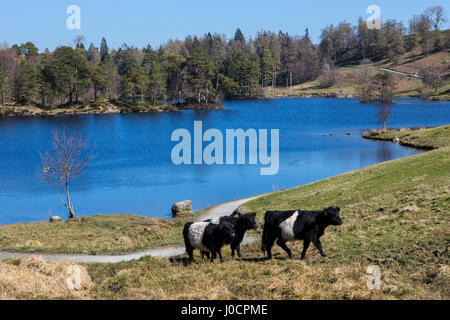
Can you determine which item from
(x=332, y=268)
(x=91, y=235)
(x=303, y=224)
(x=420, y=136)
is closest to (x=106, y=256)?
(x=91, y=235)

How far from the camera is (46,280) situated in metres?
12.7

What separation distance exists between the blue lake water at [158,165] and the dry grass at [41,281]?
23.6m

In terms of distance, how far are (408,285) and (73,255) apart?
14.6 m

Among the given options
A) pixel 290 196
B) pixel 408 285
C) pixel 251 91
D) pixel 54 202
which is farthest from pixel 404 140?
pixel 251 91

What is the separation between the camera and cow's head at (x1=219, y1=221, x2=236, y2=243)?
15.5 metres

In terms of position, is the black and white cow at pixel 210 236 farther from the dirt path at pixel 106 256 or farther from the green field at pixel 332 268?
the dirt path at pixel 106 256

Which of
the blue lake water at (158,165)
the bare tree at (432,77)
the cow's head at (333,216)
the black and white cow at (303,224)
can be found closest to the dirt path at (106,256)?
the black and white cow at (303,224)

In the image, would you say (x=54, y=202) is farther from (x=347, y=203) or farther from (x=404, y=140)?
(x=404, y=140)

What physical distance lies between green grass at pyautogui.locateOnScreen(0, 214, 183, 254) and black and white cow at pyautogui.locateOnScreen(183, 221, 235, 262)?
6496 mm

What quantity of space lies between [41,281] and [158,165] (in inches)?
1827

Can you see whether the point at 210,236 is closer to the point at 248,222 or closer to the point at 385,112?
the point at 248,222

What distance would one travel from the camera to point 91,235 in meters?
26.2

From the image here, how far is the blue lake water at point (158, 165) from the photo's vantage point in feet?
137

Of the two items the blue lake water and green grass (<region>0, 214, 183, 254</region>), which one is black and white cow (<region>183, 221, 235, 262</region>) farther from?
the blue lake water
